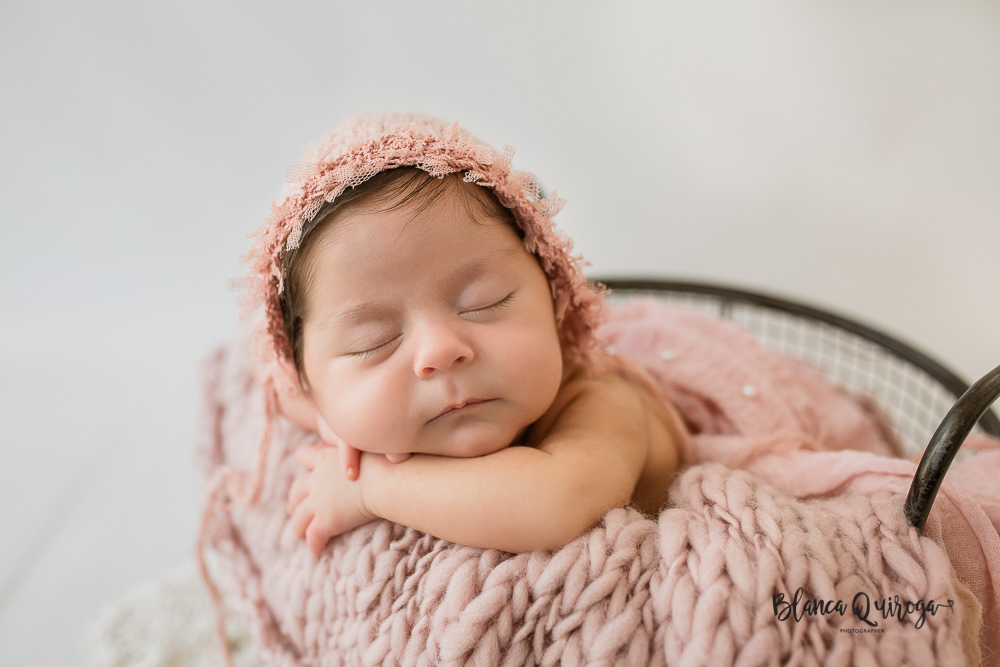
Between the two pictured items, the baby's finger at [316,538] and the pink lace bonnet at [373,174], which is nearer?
the pink lace bonnet at [373,174]

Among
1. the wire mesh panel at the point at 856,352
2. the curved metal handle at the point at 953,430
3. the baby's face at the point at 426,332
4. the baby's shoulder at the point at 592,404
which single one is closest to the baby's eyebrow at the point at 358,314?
the baby's face at the point at 426,332

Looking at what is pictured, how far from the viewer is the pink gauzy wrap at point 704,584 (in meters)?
0.69

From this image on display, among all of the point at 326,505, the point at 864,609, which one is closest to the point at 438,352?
the point at 326,505

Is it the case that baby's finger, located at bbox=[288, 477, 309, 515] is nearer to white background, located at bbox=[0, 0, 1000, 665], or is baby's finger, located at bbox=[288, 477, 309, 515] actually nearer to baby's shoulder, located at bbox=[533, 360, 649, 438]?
baby's shoulder, located at bbox=[533, 360, 649, 438]

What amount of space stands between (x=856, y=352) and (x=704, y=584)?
3.03 feet

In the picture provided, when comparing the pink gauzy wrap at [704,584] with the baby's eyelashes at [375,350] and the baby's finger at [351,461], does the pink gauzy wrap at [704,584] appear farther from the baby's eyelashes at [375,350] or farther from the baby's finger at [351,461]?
the baby's eyelashes at [375,350]

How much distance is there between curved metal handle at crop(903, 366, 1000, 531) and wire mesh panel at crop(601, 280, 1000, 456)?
0.47 m

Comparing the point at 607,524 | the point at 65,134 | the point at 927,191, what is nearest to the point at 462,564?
the point at 607,524

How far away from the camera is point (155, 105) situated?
1.84 meters

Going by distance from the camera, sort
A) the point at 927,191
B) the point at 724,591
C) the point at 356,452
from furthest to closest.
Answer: the point at 927,191, the point at 356,452, the point at 724,591

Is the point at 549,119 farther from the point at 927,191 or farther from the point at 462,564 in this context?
the point at 462,564

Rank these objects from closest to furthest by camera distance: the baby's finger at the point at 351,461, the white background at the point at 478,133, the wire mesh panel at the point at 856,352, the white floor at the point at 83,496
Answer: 1. the baby's finger at the point at 351,461
2. the wire mesh panel at the point at 856,352
3. the white floor at the point at 83,496
4. the white background at the point at 478,133

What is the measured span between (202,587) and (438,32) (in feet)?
4.64

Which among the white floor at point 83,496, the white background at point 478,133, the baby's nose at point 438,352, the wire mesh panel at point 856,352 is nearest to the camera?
the baby's nose at point 438,352
